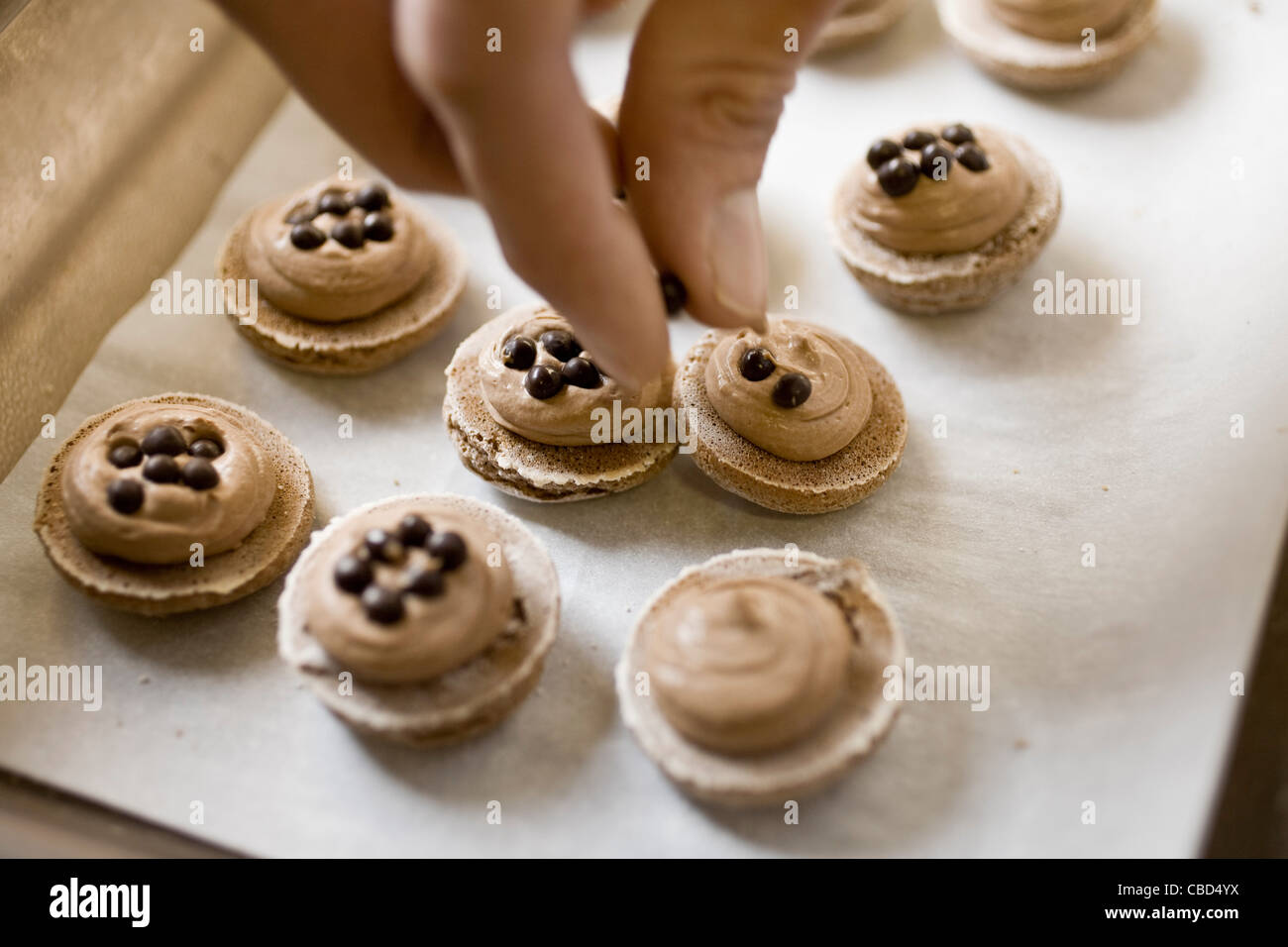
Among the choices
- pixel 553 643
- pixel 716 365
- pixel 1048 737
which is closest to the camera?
pixel 1048 737

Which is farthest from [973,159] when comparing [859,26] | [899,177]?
[859,26]

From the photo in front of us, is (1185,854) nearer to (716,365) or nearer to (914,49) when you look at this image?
(716,365)

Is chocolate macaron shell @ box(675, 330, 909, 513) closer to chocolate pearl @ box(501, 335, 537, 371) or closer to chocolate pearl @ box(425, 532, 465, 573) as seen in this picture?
chocolate pearl @ box(501, 335, 537, 371)

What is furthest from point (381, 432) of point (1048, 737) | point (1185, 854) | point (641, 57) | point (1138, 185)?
point (1138, 185)

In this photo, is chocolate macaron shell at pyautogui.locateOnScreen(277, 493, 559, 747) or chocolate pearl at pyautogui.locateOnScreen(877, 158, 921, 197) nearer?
chocolate macaron shell at pyautogui.locateOnScreen(277, 493, 559, 747)

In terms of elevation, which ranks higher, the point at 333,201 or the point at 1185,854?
the point at 333,201

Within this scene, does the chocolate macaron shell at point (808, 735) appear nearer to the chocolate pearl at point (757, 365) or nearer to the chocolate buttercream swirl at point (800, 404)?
the chocolate buttercream swirl at point (800, 404)

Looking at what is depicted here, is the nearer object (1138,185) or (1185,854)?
(1185,854)

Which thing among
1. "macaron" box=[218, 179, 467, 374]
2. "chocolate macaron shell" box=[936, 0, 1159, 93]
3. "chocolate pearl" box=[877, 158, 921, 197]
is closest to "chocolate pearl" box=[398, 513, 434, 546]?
"macaron" box=[218, 179, 467, 374]
